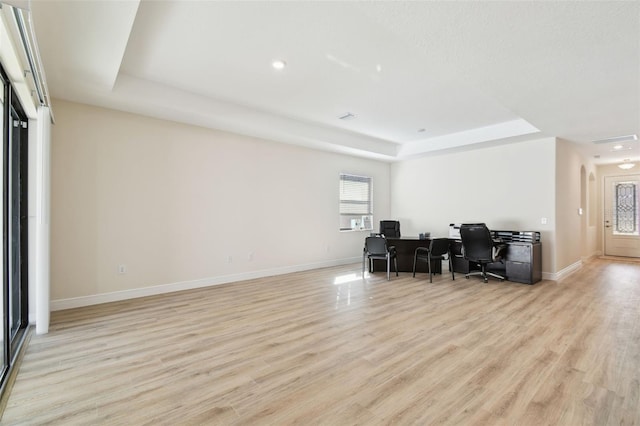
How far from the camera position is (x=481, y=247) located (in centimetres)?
543

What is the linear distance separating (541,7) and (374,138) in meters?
4.82

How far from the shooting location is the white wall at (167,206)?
13.4 feet

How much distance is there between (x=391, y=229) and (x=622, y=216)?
6.92 metres

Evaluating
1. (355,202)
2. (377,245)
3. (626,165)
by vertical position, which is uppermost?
(626,165)

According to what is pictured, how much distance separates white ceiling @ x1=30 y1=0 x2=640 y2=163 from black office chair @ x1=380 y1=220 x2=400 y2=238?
252 centimetres

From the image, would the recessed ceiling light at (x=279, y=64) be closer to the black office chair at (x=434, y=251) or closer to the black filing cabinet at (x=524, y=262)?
the black office chair at (x=434, y=251)

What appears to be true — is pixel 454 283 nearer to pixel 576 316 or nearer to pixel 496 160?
pixel 576 316

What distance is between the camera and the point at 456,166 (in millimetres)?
7094

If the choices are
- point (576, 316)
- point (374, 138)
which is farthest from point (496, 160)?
point (576, 316)

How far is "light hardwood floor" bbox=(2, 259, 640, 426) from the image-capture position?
193 centimetres

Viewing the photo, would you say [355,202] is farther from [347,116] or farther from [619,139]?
[619,139]

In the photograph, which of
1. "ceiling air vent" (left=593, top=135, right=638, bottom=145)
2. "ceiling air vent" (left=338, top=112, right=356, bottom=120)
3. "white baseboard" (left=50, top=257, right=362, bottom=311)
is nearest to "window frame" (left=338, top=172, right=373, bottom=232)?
"white baseboard" (left=50, top=257, right=362, bottom=311)

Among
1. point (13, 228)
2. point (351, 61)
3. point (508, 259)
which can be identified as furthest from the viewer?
point (508, 259)

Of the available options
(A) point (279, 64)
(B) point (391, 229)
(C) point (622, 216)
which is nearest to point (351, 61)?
(A) point (279, 64)
